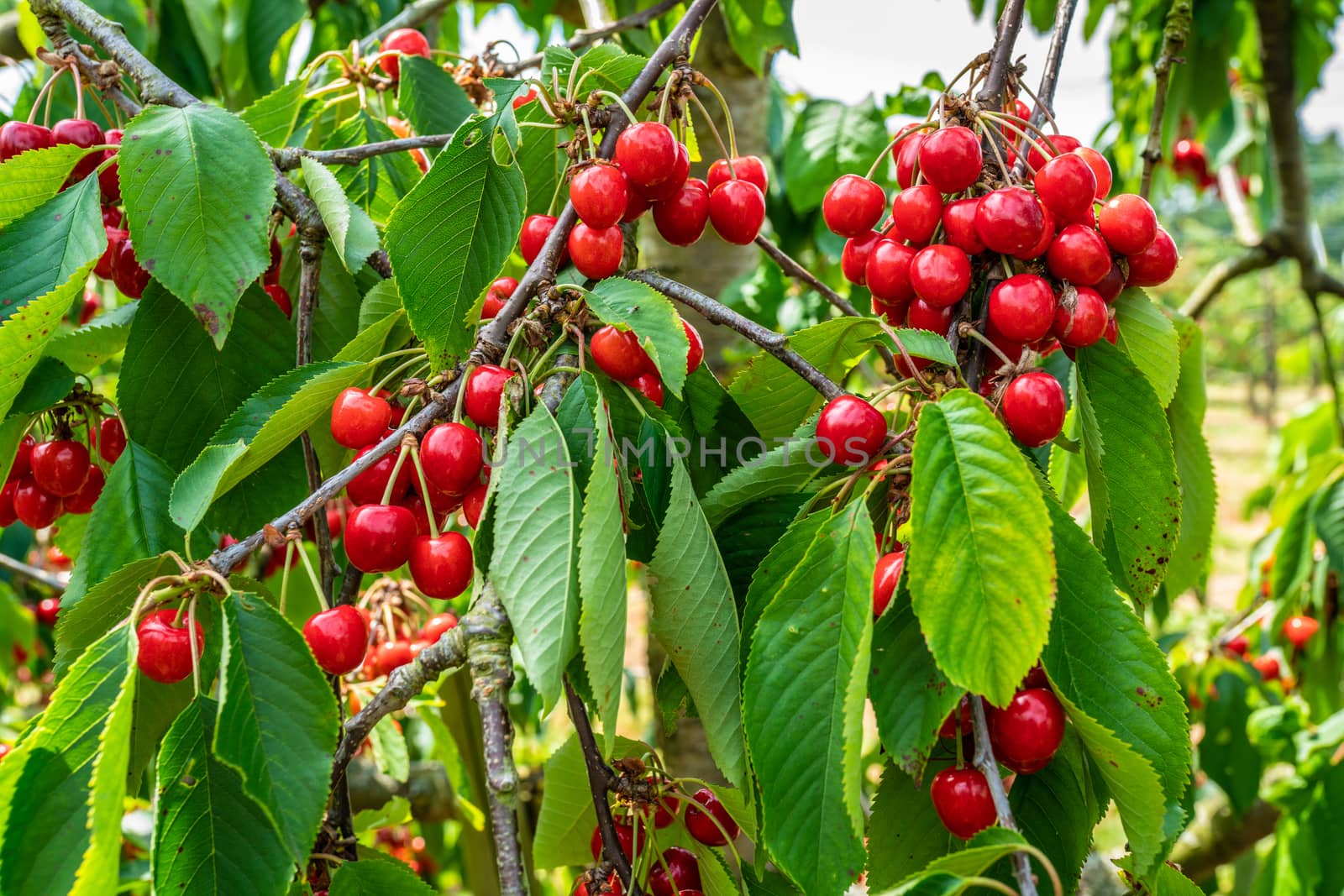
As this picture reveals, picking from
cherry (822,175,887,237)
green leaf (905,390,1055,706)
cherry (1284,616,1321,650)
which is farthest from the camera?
cherry (1284,616,1321,650)

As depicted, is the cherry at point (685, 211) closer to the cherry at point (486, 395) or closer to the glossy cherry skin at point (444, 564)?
the cherry at point (486, 395)

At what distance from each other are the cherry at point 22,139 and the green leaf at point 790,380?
86 cm

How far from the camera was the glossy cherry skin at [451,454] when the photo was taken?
0.93 meters

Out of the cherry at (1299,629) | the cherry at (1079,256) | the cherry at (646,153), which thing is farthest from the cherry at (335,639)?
the cherry at (1299,629)

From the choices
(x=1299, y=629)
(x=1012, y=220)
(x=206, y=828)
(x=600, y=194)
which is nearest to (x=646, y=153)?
(x=600, y=194)

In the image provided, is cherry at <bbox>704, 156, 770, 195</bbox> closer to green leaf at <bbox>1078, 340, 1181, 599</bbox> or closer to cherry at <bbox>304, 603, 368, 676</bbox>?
green leaf at <bbox>1078, 340, 1181, 599</bbox>

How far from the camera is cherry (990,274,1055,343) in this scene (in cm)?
97

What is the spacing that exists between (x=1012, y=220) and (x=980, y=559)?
0.35 metres

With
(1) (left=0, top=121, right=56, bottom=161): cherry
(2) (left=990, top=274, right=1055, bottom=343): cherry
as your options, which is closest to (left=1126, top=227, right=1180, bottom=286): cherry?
(2) (left=990, top=274, right=1055, bottom=343): cherry

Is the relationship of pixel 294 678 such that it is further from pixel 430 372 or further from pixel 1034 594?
pixel 1034 594

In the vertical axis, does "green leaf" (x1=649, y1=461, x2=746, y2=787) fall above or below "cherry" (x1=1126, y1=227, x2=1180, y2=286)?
below

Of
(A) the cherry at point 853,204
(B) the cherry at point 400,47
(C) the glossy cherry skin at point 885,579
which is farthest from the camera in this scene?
(B) the cherry at point 400,47

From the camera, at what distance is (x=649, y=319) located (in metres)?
0.94

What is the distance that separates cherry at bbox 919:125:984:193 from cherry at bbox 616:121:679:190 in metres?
0.25
